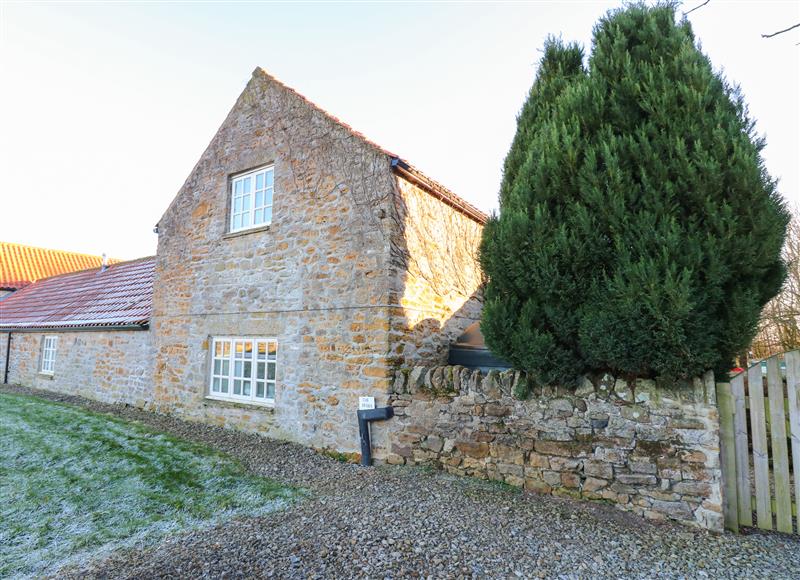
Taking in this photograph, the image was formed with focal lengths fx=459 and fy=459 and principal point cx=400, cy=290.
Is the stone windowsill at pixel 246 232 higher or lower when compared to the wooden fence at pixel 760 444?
higher

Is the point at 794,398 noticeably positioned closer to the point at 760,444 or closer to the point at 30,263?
the point at 760,444

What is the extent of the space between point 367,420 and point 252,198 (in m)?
5.24

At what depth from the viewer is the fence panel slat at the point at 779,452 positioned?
4.76 meters

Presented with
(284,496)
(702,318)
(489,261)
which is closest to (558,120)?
(489,261)

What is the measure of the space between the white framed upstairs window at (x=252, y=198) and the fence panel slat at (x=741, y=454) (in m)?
7.68

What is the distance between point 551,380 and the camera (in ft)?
18.1

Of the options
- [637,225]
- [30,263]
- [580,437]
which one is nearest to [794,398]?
[580,437]

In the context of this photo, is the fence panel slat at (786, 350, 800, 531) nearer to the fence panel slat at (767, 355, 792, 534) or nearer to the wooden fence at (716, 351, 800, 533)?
the wooden fence at (716, 351, 800, 533)

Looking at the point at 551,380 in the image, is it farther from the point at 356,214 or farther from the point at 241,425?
the point at 241,425

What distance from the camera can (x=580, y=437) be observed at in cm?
537

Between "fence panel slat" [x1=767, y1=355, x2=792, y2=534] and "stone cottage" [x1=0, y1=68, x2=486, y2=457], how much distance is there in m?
4.55

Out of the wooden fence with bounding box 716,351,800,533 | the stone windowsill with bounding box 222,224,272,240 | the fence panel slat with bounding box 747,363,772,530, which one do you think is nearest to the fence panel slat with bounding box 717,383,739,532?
the wooden fence with bounding box 716,351,800,533

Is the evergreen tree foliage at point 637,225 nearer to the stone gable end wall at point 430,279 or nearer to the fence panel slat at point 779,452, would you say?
the fence panel slat at point 779,452

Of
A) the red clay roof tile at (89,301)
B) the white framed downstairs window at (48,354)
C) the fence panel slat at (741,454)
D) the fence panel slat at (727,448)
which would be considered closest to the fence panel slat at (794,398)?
the fence panel slat at (741,454)
